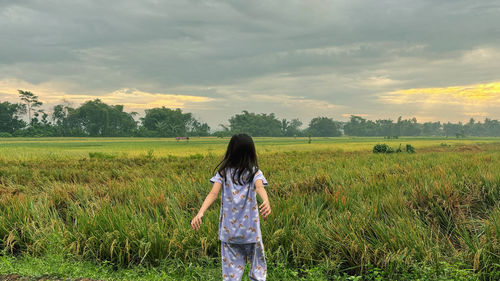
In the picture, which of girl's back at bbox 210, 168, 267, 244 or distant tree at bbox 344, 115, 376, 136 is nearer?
girl's back at bbox 210, 168, 267, 244

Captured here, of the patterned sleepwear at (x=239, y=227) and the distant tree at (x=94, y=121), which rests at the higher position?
the distant tree at (x=94, y=121)

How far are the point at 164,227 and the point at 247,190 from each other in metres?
2.63

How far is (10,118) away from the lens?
83.1 meters

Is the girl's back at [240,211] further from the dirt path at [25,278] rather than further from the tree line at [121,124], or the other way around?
the tree line at [121,124]

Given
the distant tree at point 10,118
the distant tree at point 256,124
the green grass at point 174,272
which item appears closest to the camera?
the green grass at point 174,272

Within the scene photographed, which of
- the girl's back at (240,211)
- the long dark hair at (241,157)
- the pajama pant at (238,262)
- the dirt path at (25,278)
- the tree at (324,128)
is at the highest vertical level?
the tree at (324,128)

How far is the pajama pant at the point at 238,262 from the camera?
3.61 m

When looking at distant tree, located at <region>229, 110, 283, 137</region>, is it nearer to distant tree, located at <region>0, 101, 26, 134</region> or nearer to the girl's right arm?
distant tree, located at <region>0, 101, 26, 134</region>

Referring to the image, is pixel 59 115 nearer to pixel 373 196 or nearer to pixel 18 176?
pixel 18 176

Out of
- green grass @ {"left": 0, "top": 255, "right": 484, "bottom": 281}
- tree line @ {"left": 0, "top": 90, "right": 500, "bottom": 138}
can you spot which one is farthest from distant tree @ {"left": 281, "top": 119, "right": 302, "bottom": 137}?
green grass @ {"left": 0, "top": 255, "right": 484, "bottom": 281}

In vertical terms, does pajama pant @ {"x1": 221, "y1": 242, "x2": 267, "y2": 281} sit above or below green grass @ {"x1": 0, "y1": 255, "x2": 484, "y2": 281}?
above

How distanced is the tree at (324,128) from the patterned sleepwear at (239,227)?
152 metres

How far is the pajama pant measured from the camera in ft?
11.9

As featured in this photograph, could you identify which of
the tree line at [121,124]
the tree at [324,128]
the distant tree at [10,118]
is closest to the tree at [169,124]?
the tree line at [121,124]
